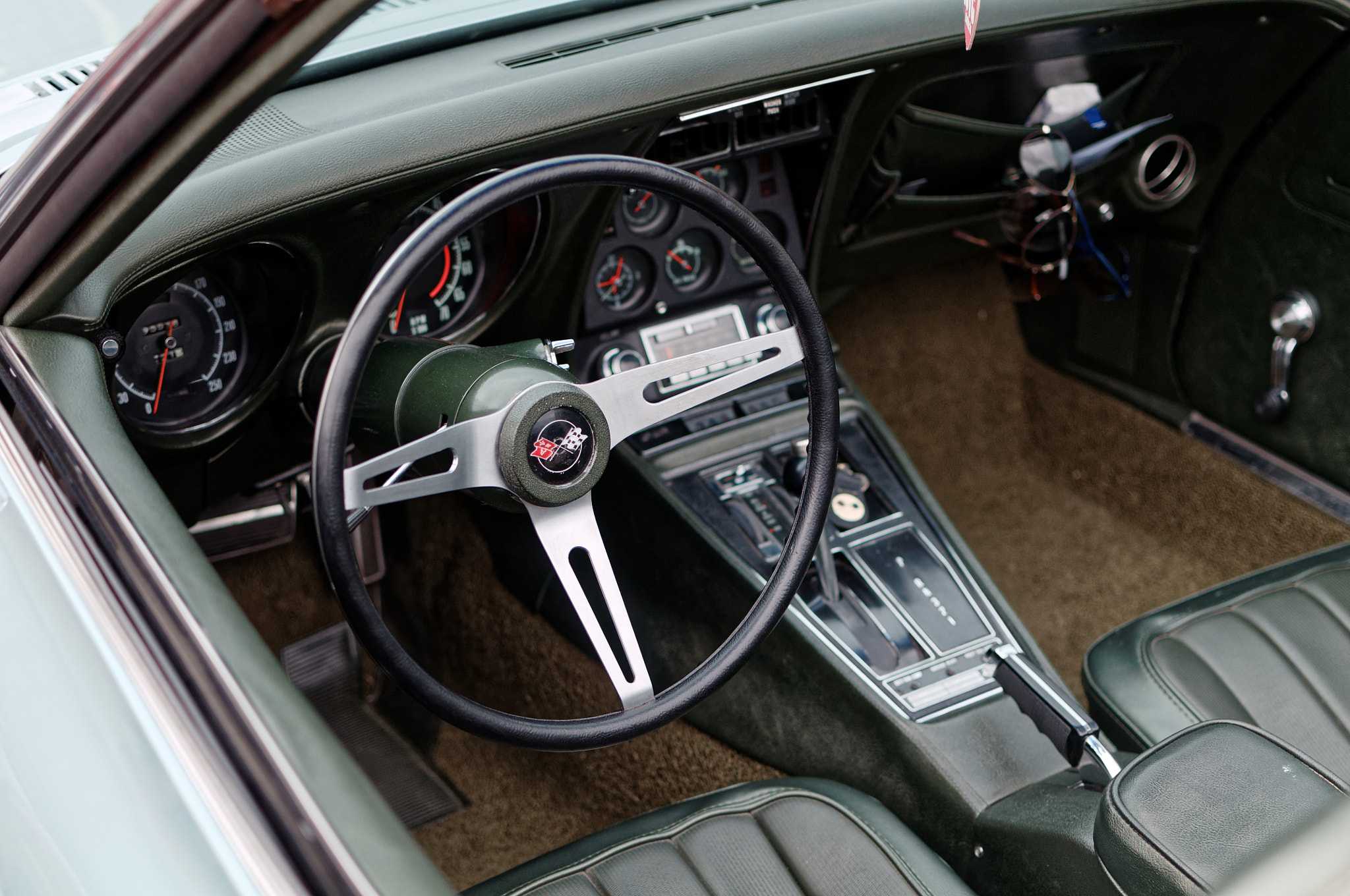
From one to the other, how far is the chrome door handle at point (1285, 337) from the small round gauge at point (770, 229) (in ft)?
3.19

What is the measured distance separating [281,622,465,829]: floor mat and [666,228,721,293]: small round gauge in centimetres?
91

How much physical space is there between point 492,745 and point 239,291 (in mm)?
994

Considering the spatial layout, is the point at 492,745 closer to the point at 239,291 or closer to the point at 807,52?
the point at 239,291

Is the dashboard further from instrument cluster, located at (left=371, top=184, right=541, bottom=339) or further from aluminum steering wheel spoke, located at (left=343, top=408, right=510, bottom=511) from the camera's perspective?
aluminum steering wheel spoke, located at (left=343, top=408, right=510, bottom=511)

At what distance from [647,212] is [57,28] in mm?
868

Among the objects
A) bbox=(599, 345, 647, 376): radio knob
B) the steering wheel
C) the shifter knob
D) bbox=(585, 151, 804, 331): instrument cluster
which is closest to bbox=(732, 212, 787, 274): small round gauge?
bbox=(585, 151, 804, 331): instrument cluster

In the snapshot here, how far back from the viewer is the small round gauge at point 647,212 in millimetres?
1740

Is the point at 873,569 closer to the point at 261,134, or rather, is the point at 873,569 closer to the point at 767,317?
the point at 767,317

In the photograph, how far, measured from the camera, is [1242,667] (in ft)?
4.80

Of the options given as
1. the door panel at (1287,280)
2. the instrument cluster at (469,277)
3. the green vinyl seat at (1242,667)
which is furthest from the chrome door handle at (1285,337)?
the instrument cluster at (469,277)

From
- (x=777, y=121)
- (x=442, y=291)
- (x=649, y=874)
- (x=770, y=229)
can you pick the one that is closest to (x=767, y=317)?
(x=770, y=229)

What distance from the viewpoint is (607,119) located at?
A: 1.36 metres

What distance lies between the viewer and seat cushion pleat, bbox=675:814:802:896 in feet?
3.88

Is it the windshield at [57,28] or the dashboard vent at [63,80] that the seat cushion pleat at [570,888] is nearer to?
the dashboard vent at [63,80]
